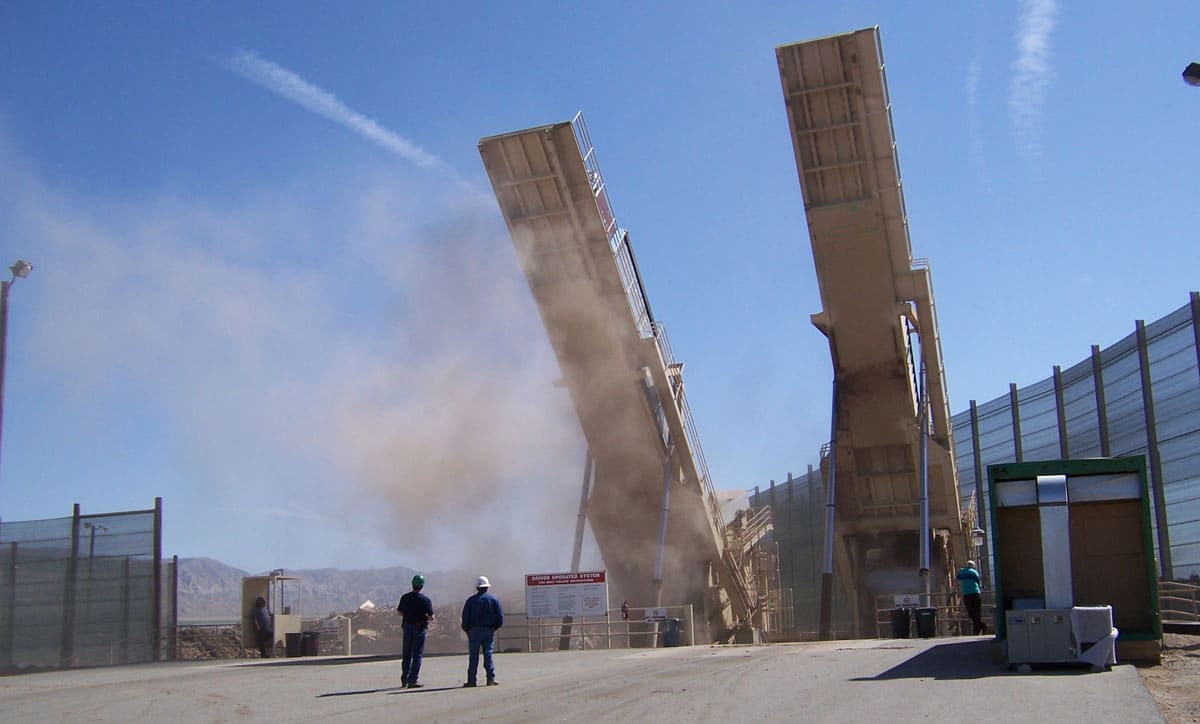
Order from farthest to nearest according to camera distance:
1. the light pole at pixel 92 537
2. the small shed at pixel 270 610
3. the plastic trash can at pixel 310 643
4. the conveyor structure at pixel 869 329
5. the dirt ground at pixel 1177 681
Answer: the small shed at pixel 270 610, the light pole at pixel 92 537, the plastic trash can at pixel 310 643, the conveyor structure at pixel 869 329, the dirt ground at pixel 1177 681

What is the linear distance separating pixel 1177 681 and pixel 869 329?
580 inches

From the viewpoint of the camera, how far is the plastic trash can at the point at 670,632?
2366cm

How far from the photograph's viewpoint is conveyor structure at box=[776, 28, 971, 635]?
2180 centimetres

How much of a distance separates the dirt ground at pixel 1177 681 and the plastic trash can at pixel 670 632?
33.2 feet

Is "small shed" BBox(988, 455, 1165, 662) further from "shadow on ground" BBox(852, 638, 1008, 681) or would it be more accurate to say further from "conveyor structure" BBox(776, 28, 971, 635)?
"conveyor structure" BBox(776, 28, 971, 635)

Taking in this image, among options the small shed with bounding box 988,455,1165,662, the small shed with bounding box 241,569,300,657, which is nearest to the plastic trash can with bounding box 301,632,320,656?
the small shed with bounding box 241,569,300,657

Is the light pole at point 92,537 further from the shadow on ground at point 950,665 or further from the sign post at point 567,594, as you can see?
the shadow on ground at point 950,665

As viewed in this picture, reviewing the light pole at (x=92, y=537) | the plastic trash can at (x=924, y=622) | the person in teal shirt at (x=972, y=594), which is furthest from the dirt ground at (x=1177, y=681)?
the light pole at (x=92, y=537)

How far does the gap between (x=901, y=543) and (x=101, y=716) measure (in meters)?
23.1

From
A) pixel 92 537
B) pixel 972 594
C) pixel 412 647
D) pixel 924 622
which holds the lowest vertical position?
pixel 924 622

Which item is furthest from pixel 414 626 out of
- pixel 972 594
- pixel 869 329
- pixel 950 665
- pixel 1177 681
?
pixel 869 329

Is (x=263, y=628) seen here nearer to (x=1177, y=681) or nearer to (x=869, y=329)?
(x=869, y=329)

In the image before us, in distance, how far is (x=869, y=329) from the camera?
83.8 feet

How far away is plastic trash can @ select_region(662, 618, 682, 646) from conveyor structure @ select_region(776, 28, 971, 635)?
5615 millimetres
